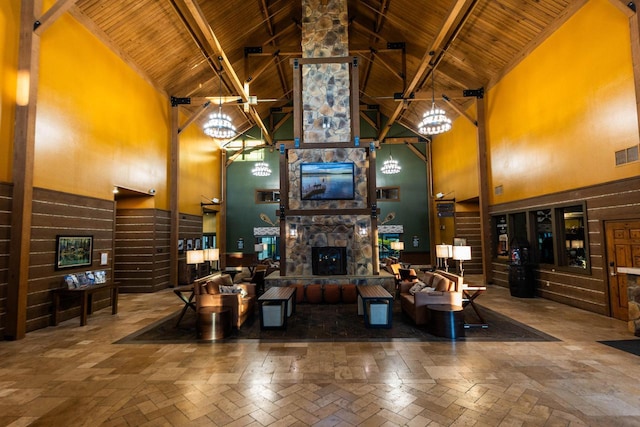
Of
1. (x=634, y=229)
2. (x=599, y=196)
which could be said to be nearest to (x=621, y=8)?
(x=599, y=196)

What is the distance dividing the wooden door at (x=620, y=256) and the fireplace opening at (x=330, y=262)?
18.6 feet

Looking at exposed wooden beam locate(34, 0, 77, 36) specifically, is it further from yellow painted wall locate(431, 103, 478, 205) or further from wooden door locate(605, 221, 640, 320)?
yellow painted wall locate(431, 103, 478, 205)

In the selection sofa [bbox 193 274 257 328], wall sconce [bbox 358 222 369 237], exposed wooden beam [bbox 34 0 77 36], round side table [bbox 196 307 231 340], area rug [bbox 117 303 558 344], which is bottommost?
area rug [bbox 117 303 558 344]

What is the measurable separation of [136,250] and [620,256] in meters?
12.0

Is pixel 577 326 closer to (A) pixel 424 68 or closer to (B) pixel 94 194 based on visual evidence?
(A) pixel 424 68

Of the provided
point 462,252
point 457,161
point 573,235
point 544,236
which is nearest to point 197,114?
point 462,252

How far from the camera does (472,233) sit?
13.4 m

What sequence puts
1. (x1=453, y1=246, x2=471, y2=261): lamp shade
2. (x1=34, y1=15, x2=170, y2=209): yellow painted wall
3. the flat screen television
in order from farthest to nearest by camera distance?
1. the flat screen television
2. (x1=453, y1=246, x2=471, y2=261): lamp shade
3. (x1=34, y1=15, x2=170, y2=209): yellow painted wall

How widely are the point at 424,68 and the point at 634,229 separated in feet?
20.2

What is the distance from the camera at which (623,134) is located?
5711mm

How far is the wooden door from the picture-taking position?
5.68m

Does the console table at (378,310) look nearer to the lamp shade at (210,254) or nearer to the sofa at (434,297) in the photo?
the sofa at (434,297)

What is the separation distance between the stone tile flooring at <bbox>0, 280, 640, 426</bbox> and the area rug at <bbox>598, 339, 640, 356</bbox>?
161 mm

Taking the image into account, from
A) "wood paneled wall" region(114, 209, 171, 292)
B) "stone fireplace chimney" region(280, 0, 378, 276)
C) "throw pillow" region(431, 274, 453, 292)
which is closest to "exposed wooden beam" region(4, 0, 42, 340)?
"wood paneled wall" region(114, 209, 171, 292)
